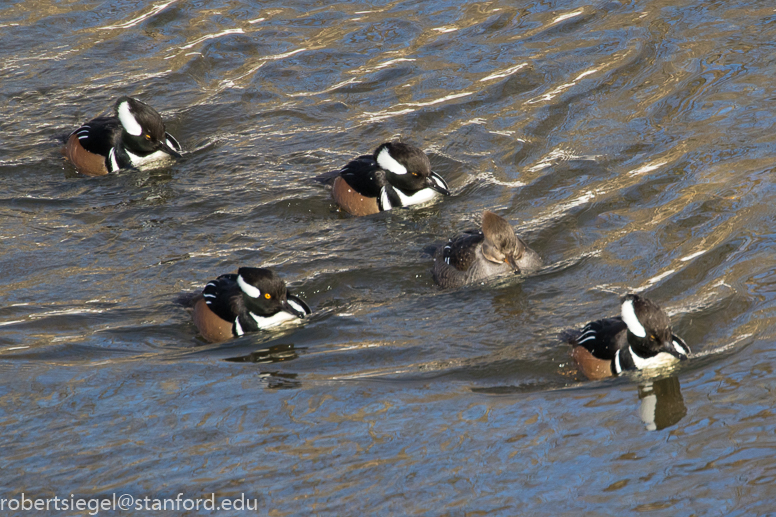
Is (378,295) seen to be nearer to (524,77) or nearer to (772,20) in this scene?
(524,77)

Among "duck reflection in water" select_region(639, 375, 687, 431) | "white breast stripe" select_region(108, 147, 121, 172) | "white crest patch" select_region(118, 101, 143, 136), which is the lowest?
"duck reflection in water" select_region(639, 375, 687, 431)

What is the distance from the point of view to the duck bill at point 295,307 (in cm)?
740

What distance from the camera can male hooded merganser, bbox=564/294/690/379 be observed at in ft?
20.4

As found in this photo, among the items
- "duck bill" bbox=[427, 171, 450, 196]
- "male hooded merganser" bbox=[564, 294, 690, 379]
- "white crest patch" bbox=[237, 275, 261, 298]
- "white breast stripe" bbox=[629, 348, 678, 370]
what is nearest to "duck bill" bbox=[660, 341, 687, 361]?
"male hooded merganser" bbox=[564, 294, 690, 379]

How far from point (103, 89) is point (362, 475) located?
29.7 feet

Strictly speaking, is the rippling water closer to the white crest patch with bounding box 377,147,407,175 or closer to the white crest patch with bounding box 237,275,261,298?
the white crest patch with bounding box 237,275,261,298

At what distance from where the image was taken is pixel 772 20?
489 inches

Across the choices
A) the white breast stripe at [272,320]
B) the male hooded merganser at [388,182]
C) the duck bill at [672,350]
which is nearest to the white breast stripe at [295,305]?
the white breast stripe at [272,320]

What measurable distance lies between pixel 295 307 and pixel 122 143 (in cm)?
434

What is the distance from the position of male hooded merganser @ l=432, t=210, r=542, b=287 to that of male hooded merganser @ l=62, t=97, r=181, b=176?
424 cm

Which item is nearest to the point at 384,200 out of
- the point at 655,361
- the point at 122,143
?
the point at 122,143

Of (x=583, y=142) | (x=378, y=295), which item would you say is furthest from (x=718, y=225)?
(x=378, y=295)

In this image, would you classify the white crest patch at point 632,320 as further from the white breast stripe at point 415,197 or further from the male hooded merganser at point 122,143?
the male hooded merganser at point 122,143

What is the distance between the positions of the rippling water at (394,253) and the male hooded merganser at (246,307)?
159 mm
